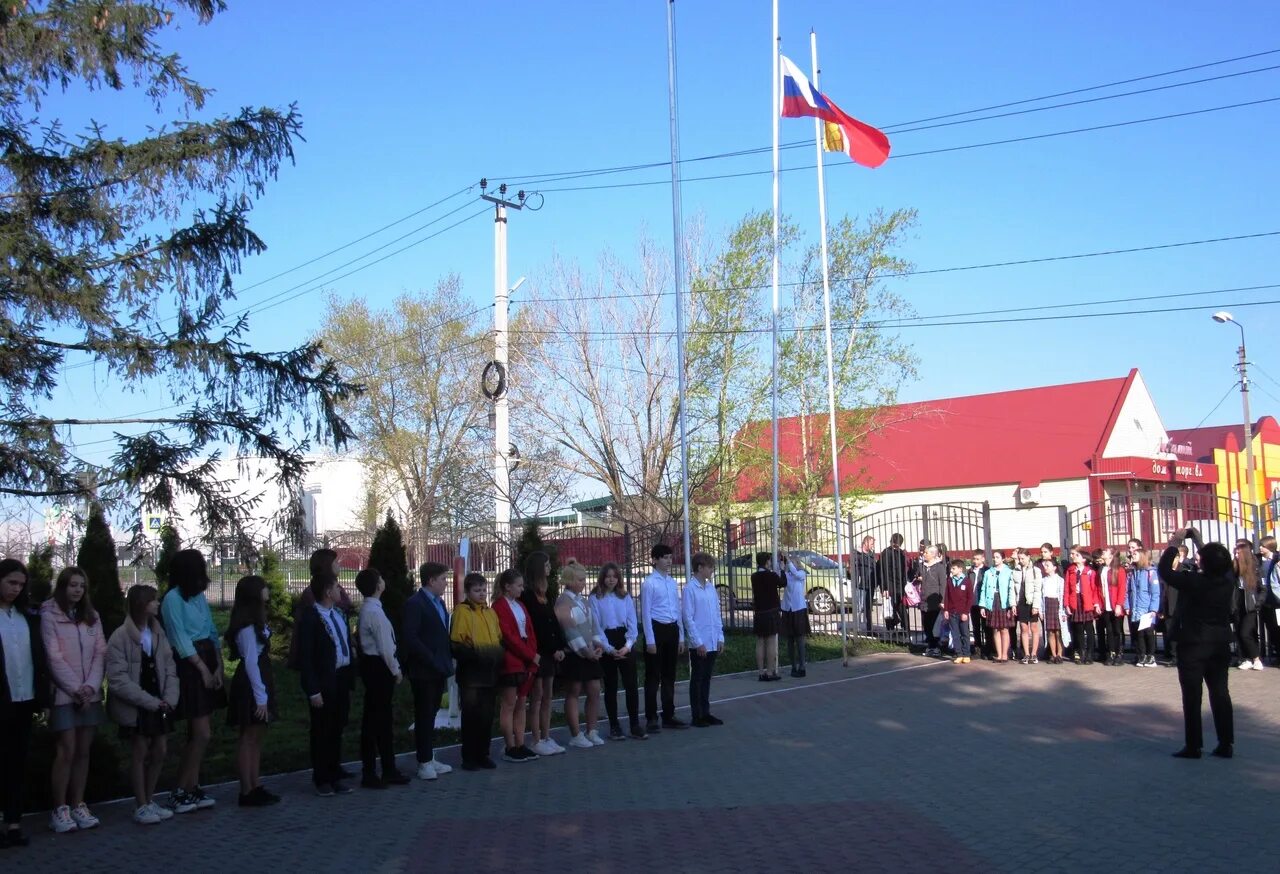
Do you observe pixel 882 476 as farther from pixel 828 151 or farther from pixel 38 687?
pixel 38 687

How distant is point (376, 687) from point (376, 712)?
0.74 ft

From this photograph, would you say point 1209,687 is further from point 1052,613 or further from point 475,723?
point 1052,613

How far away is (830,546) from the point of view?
919 inches

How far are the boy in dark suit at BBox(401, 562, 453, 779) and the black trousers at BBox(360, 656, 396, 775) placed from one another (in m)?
0.29


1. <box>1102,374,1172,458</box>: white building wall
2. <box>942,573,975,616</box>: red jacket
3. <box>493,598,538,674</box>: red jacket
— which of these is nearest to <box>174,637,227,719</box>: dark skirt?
<box>493,598,538,674</box>: red jacket

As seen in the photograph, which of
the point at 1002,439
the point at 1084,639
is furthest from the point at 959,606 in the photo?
the point at 1002,439

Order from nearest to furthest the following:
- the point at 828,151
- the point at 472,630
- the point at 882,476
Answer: the point at 472,630, the point at 828,151, the point at 882,476

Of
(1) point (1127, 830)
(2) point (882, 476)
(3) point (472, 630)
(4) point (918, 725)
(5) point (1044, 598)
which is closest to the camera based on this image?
(1) point (1127, 830)

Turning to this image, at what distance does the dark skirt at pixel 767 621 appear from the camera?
1603 centimetres

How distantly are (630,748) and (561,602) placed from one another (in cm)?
170

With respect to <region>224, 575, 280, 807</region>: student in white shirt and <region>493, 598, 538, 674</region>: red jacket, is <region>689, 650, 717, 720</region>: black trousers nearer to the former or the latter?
<region>493, 598, 538, 674</region>: red jacket

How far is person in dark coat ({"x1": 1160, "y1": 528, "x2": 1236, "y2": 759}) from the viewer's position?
9891 millimetres

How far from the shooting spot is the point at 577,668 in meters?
11.5

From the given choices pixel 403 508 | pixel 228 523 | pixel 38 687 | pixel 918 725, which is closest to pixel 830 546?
pixel 918 725
